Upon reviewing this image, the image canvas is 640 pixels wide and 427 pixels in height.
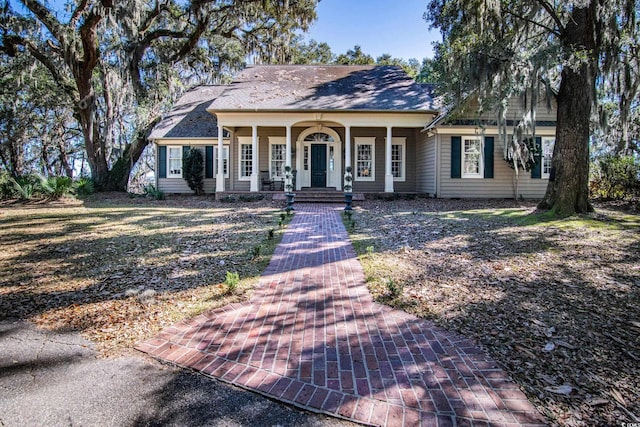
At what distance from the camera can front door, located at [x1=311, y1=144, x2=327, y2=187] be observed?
16.6 meters

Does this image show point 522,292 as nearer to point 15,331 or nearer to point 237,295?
point 237,295

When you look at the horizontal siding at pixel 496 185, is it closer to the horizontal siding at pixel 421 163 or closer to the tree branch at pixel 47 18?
the horizontal siding at pixel 421 163

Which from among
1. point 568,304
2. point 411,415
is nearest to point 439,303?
point 568,304

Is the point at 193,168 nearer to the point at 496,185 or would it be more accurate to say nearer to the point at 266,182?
the point at 266,182

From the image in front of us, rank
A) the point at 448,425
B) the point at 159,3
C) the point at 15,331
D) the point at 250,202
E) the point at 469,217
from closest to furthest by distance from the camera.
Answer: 1. the point at 448,425
2. the point at 15,331
3. the point at 469,217
4. the point at 250,202
5. the point at 159,3

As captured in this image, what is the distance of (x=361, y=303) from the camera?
13.2 feet

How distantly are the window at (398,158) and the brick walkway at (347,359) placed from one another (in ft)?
42.3

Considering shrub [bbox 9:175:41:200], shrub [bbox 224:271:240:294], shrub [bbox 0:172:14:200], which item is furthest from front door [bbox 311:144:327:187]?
shrub [bbox 224:271:240:294]

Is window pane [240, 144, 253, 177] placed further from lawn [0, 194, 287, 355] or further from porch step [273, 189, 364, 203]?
lawn [0, 194, 287, 355]

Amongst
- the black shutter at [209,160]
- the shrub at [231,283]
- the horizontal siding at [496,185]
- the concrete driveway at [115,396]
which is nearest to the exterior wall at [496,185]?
the horizontal siding at [496,185]

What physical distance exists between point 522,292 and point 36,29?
63.1 ft

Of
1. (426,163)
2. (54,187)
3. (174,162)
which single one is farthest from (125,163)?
(426,163)

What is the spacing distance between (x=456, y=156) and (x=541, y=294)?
1126 centimetres

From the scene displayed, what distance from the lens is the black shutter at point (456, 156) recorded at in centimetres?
1450
